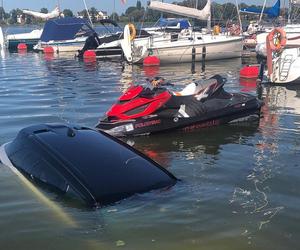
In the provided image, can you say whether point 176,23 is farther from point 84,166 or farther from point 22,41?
point 84,166

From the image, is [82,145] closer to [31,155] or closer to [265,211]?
[31,155]

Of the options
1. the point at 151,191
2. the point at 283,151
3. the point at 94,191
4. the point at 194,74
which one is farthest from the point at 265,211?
the point at 194,74

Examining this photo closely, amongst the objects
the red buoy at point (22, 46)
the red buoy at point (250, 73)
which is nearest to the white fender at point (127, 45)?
the red buoy at point (250, 73)

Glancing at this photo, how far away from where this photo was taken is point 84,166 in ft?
16.4

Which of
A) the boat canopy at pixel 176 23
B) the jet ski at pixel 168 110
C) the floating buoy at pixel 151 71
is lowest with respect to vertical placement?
the floating buoy at pixel 151 71

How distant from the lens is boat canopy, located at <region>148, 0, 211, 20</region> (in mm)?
29719

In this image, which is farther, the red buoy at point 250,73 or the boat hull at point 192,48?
the boat hull at point 192,48

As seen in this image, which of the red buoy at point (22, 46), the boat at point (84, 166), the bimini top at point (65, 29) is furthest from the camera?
the red buoy at point (22, 46)

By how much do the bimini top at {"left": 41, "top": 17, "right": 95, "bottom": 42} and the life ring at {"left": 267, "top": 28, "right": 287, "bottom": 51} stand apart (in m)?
20.5

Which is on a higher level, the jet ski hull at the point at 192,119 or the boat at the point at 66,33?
the boat at the point at 66,33

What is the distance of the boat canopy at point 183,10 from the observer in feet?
97.5

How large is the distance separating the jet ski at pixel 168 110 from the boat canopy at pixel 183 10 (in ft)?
67.0

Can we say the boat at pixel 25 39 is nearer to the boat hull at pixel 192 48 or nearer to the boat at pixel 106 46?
the boat at pixel 106 46

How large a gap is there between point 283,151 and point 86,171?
169 inches
